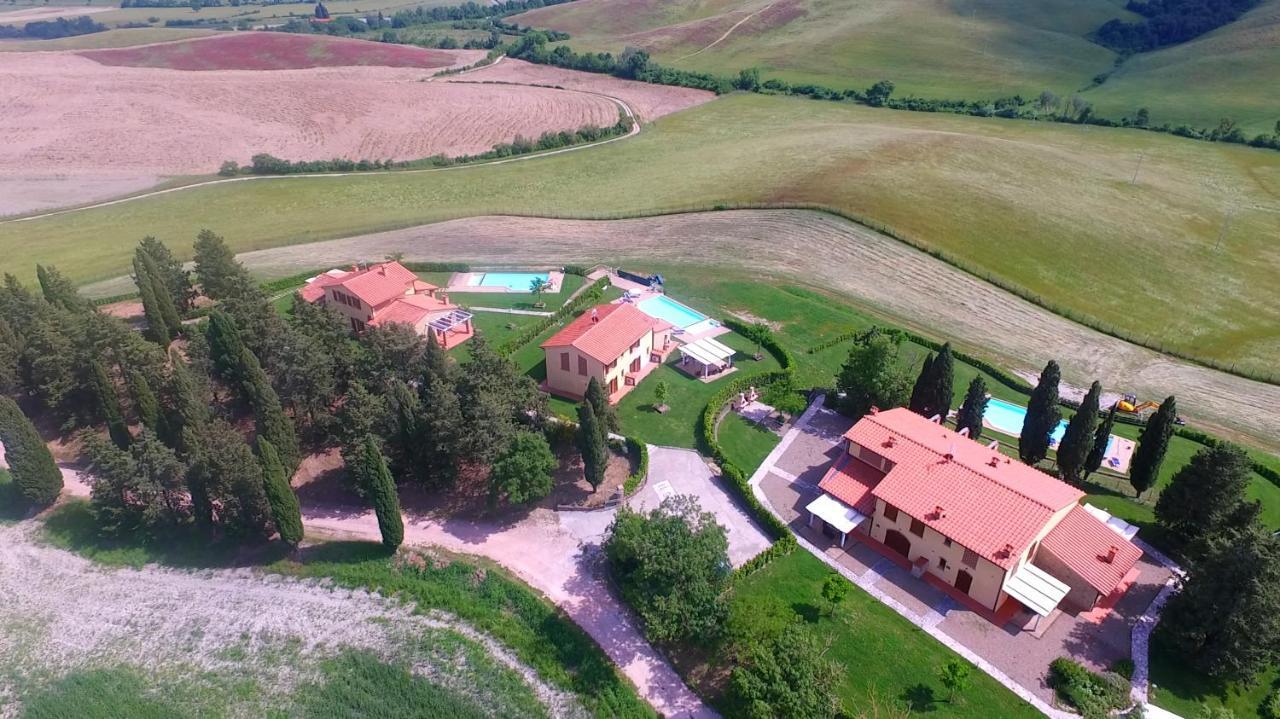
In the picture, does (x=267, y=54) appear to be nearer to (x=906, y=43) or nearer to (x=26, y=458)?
(x=906, y=43)

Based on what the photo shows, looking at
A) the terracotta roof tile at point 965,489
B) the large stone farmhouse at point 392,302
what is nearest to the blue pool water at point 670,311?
the large stone farmhouse at point 392,302

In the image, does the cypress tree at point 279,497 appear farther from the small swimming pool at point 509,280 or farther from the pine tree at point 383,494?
the small swimming pool at point 509,280

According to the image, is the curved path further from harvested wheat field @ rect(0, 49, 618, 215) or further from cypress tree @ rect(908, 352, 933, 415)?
harvested wheat field @ rect(0, 49, 618, 215)

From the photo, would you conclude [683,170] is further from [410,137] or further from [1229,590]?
[1229,590]

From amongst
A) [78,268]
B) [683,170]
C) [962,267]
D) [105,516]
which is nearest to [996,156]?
[962,267]

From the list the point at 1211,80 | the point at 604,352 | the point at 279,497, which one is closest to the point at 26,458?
the point at 279,497
